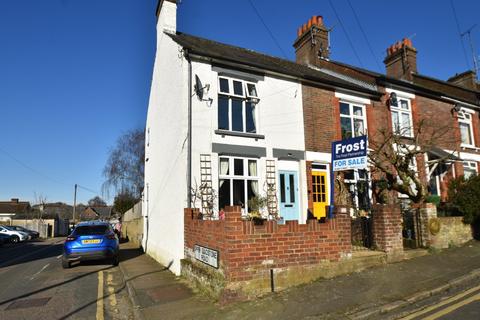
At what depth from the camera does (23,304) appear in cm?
723

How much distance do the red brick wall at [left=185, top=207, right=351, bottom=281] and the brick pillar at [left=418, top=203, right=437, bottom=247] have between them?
3153mm

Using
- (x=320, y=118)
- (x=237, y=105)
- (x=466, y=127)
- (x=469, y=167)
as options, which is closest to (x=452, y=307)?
(x=237, y=105)

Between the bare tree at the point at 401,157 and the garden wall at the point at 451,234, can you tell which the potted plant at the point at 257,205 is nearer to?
the bare tree at the point at 401,157

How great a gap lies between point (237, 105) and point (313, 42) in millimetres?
7518

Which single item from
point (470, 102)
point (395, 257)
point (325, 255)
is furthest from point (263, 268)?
point (470, 102)

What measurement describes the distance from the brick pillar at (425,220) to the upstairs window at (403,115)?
6.40 metres

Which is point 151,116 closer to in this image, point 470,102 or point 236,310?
point 236,310

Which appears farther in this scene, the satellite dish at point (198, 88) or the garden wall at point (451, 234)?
the satellite dish at point (198, 88)

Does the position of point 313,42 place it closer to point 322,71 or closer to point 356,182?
point 322,71

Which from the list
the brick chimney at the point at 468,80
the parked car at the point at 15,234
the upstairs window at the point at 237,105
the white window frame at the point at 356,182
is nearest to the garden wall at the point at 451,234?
the white window frame at the point at 356,182

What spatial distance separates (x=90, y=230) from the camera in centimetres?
1199

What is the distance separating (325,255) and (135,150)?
32.9m

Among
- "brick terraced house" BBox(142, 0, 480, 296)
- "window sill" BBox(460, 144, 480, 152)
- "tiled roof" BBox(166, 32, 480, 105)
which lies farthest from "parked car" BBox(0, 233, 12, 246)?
"window sill" BBox(460, 144, 480, 152)

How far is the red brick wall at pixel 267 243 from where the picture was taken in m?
6.34
